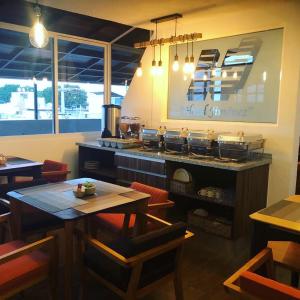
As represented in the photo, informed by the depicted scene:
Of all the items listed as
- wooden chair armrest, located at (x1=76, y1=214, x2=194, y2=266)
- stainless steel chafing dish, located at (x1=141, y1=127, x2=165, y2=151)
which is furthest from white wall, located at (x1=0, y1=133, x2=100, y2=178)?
wooden chair armrest, located at (x1=76, y1=214, x2=194, y2=266)

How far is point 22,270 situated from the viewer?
1819 millimetres

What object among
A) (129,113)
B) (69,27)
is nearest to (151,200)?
(129,113)

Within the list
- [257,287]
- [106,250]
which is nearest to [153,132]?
[106,250]

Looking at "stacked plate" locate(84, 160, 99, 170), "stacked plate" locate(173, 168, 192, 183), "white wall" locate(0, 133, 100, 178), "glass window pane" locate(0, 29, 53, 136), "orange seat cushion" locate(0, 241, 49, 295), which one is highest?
"glass window pane" locate(0, 29, 53, 136)

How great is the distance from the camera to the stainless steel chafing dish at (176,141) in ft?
11.4

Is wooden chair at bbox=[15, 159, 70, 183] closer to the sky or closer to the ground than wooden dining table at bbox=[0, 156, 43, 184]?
closer to the ground

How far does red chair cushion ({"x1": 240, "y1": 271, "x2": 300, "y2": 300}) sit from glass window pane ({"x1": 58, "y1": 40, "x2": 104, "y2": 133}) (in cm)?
368

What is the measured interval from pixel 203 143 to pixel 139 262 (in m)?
1.82

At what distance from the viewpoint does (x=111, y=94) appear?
5.11 metres

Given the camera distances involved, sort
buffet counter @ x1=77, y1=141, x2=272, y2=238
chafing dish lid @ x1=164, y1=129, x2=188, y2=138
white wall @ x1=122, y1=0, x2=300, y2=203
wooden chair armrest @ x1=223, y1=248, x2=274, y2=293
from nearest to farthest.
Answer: wooden chair armrest @ x1=223, y1=248, x2=274, y2=293
buffet counter @ x1=77, y1=141, x2=272, y2=238
white wall @ x1=122, y1=0, x2=300, y2=203
chafing dish lid @ x1=164, y1=129, x2=188, y2=138

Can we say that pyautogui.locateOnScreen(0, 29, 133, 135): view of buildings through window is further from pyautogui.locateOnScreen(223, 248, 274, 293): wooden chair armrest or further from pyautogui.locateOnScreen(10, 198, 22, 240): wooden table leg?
pyautogui.locateOnScreen(223, 248, 274, 293): wooden chair armrest

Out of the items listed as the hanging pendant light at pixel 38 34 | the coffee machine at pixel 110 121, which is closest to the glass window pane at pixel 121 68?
the coffee machine at pixel 110 121

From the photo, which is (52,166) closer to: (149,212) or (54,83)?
(54,83)

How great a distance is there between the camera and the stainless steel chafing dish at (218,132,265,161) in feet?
9.86
